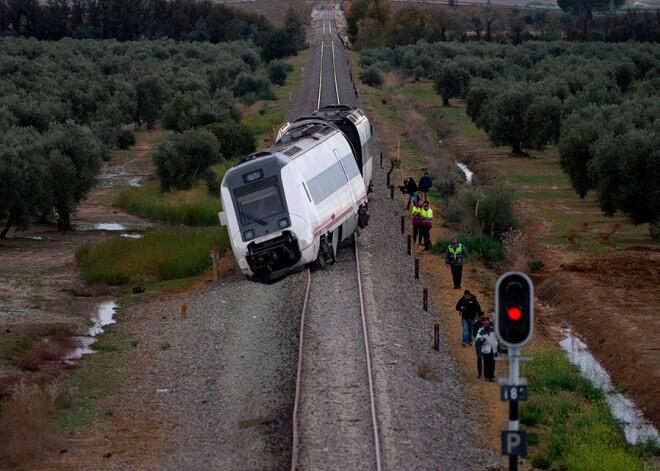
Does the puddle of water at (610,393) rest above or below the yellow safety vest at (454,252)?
below

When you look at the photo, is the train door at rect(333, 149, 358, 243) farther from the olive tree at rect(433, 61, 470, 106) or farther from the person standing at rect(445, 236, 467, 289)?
the olive tree at rect(433, 61, 470, 106)

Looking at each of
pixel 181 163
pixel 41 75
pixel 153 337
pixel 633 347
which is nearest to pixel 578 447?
pixel 633 347

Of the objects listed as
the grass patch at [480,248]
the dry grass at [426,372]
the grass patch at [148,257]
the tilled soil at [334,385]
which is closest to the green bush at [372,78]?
the grass patch at [480,248]

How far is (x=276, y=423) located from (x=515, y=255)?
15.6m

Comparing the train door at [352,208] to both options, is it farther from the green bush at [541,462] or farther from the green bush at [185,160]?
the green bush at [185,160]

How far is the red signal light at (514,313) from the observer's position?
8.56 m

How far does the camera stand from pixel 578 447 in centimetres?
1346

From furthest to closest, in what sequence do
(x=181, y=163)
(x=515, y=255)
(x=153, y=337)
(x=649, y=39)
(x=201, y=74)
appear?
1. (x=649, y=39)
2. (x=201, y=74)
3. (x=181, y=163)
4. (x=515, y=255)
5. (x=153, y=337)

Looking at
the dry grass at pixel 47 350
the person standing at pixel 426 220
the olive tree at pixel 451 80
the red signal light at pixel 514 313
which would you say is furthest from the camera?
the olive tree at pixel 451 80

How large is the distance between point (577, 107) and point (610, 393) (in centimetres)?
3168

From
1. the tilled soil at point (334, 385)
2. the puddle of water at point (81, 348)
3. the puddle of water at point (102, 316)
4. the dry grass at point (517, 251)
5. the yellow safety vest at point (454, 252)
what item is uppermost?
the yellow safety vest at point (454, 252)

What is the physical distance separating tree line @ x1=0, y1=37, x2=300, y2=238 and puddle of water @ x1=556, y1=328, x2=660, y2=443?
19439mm

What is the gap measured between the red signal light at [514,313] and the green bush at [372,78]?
7313 centimetres

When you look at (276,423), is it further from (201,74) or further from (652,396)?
(201,74)
